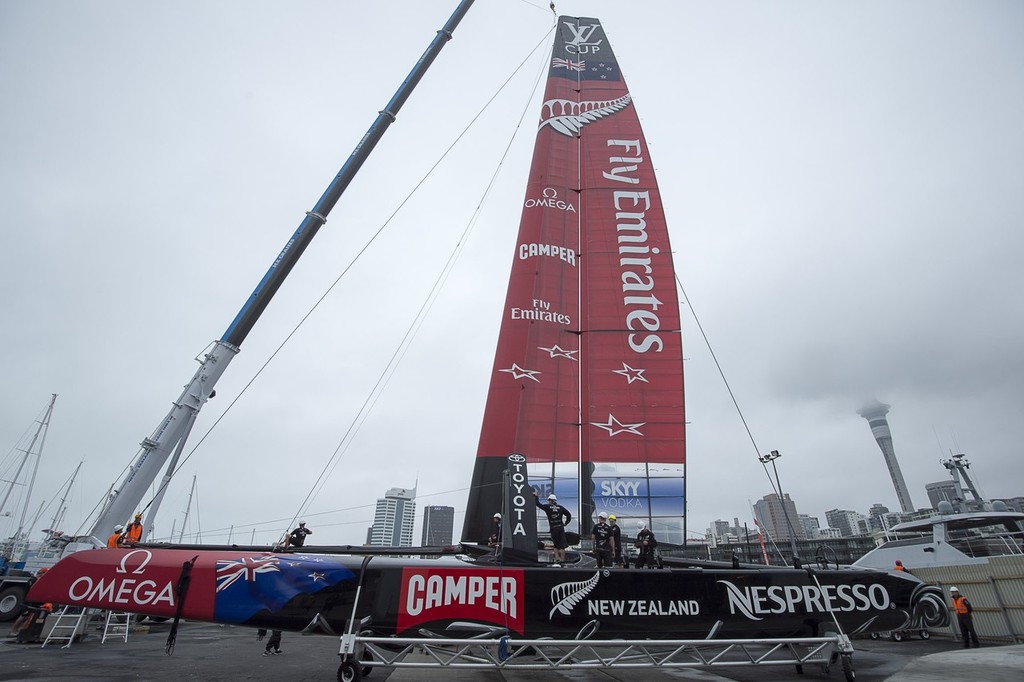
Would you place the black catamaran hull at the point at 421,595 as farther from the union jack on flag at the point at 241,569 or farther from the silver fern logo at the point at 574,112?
the silver fern logo at the point at 574,112

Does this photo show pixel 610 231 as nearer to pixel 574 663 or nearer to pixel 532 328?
pixel 532 328

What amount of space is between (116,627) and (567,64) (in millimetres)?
16073

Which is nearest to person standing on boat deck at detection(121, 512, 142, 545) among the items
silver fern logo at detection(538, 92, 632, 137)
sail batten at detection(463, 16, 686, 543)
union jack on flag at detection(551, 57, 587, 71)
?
sail batten at detection(463, 16, 686, 543)

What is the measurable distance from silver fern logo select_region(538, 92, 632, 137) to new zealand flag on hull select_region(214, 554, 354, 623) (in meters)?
10.9

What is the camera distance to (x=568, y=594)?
518 cm

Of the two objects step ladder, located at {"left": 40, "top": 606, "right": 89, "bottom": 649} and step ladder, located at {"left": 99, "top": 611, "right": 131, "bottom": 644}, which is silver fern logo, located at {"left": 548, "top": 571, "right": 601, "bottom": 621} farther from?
step ladder, located at {"left": 40, "top": 606, "right": 89, "bottom": 649}

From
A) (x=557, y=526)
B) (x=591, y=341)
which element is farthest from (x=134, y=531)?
(x=591, y=341)

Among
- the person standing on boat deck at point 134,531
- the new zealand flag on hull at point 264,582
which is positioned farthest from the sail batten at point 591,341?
the person standing on boat deck at point 134,531

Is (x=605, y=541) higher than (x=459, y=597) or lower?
higher

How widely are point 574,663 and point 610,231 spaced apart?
856 centimetres

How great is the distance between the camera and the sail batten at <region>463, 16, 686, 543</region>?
9305mm

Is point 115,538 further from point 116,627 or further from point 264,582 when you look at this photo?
point 116,627

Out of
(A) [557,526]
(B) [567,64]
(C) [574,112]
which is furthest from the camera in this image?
(B) [567,64]

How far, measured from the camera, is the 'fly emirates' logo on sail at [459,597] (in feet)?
16.4
